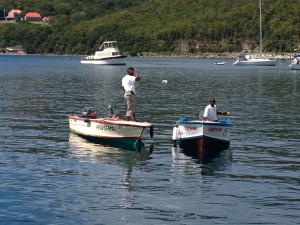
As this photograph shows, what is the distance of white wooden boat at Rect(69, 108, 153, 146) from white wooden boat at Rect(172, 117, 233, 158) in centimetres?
161

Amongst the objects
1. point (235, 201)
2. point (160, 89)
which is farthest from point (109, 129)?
point (160, 89)

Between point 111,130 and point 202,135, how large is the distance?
453 centimetres

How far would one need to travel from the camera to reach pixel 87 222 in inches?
864

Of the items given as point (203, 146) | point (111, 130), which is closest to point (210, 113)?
point (203, 146)

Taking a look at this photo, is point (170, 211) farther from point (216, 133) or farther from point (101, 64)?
point (101, 64)

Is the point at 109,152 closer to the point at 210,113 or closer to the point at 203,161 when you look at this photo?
the point at 203,161

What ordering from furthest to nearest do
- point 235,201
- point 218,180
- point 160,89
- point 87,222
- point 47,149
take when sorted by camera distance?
point 160,89, point 47,149, point 218,180, point 235,201, point 87,222

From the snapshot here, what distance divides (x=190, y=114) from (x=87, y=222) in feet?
94.1

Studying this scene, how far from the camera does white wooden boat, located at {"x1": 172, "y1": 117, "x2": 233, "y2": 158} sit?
33.8 metres

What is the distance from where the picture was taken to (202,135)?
33.8 meters

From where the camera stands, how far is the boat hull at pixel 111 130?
34469 millimetres

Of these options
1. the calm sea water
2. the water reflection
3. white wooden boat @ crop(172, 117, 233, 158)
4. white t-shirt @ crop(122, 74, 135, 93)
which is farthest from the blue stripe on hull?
white t-shirt @ crop(122, 74, 135, 93)

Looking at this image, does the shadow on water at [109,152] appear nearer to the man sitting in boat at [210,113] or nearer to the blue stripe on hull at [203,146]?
the blue stripe on hull at [203,146]

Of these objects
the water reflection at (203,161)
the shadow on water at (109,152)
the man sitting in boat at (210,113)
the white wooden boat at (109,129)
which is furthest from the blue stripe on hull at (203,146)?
the white wooden boat at (109,129)
